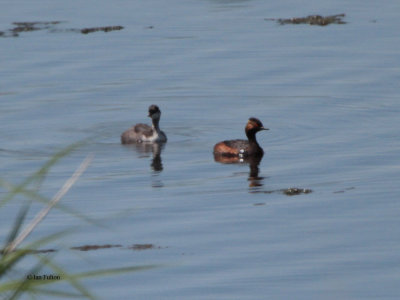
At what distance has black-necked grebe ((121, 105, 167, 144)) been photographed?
19.5 metres

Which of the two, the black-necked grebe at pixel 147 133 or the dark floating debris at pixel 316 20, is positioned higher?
the dark floating debris at pixel 316 20

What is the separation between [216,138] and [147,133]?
116cm

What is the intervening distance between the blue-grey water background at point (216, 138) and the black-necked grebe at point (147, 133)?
0.32m

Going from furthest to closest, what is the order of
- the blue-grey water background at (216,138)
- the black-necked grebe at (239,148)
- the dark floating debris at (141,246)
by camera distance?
1. the black-necked grebe at (239,148)
2. the dark floating debris at (141,246)
3. the blue-grey water background at (216,138)

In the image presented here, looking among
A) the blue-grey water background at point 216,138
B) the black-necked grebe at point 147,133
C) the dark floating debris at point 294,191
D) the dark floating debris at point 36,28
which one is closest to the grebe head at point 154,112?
the black-necked grebe at point 147,133

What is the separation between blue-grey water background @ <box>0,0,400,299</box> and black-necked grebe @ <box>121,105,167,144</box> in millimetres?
319

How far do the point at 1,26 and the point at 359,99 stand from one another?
12.2 metres

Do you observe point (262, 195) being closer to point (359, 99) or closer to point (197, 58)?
point (359, 99)

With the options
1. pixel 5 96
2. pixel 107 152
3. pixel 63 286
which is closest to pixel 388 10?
pixel 5 96

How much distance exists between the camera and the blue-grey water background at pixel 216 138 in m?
11.0

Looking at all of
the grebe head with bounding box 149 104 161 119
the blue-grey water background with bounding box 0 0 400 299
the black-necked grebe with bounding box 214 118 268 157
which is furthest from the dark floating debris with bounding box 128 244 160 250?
the grebe head with bounding box 149 104 161 119

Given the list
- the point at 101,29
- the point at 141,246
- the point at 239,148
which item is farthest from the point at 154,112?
the point at 101,29

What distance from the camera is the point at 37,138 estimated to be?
63.5 feet

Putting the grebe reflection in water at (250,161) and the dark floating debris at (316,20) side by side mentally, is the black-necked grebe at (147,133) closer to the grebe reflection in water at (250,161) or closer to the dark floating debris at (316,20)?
the grebe reflection in water at (250,161)
